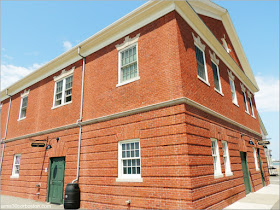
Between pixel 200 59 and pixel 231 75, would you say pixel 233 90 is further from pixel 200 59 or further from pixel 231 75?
pixel 200 59

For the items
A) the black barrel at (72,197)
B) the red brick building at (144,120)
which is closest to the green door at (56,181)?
the red brick building at (144,120)

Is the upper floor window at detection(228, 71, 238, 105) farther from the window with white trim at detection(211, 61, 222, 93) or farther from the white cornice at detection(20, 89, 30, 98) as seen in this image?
the white cornice at detection(20, 89, 30, 98)

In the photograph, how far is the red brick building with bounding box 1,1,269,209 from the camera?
7559mm

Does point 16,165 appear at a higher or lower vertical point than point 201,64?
lower

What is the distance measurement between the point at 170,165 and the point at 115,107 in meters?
3.88

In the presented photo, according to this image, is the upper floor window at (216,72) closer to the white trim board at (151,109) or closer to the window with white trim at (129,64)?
the white trim board at (151,109)

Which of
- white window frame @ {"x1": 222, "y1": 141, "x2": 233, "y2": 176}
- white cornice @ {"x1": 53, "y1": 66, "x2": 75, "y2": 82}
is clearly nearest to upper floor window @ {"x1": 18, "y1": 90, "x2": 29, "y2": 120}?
white cornice @ {"x1": 53, "y1": 66, "x2": 75, "y2": 82}

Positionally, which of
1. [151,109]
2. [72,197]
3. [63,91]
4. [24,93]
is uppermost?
[24,93]

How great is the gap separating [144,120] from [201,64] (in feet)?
14.8

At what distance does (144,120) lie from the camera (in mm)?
8352

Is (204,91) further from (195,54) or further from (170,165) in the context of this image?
(170,165)

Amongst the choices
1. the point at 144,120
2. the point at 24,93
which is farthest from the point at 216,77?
the point at 24,93

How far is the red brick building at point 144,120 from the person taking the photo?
756 cm

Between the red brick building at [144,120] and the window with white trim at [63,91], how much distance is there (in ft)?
0.24
